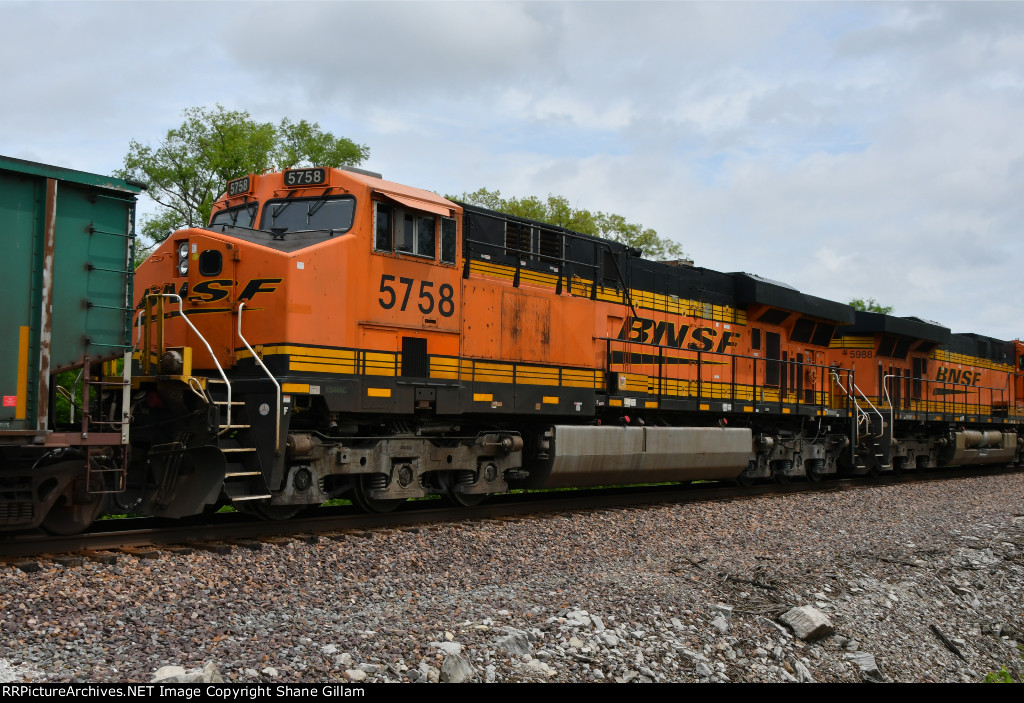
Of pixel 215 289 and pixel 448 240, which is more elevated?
pixel 448 240

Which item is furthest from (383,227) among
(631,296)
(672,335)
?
(672,335)

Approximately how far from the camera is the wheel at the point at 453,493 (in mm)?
9398

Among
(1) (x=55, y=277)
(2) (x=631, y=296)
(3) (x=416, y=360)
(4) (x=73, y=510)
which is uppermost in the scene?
(2) (x=631, y=296)

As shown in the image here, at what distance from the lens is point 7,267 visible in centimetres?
589

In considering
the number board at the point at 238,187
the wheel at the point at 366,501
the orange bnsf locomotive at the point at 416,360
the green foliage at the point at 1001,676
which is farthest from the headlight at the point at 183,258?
the green foliage at the point at 1001,676

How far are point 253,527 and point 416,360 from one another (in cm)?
233

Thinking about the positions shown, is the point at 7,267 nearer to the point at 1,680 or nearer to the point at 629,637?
the point at 1,680

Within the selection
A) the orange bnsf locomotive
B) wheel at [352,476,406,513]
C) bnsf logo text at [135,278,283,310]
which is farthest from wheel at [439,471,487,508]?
bnsf logo text at [135,278,283,310]

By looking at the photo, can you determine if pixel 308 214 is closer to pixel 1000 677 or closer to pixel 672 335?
pixel 672 335

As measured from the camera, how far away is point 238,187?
923cm

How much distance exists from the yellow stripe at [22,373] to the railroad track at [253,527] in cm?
106

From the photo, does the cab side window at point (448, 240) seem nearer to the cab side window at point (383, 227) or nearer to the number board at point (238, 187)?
the cab side window at point (383, 227)
